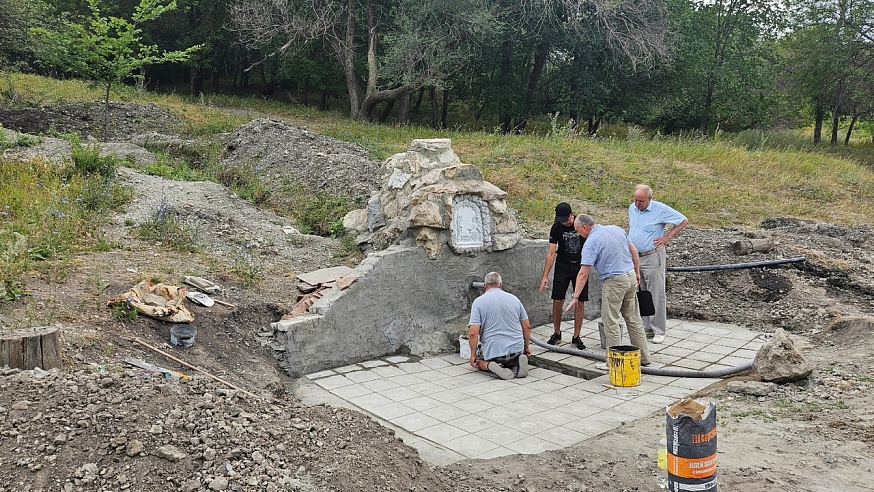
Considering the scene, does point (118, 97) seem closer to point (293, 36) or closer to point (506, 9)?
Answer: point (293, 36)

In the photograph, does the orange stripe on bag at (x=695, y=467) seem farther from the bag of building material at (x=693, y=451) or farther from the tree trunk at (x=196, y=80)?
the tree trunk at (x=196, y=80)

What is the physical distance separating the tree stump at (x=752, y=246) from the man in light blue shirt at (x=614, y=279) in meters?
3.97

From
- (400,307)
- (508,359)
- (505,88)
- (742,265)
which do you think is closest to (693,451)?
(508,359)

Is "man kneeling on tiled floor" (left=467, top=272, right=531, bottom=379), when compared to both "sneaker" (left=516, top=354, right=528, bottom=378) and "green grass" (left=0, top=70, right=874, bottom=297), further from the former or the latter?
"green grass" (left=0, top=70, right=874, bottom=297)

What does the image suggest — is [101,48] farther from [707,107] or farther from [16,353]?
[707,107]

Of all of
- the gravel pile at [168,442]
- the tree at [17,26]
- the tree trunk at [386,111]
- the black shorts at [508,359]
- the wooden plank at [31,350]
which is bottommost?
the black shorts at [508,359]

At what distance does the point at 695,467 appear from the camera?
3543 millimetres

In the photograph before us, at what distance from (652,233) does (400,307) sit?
3152mm

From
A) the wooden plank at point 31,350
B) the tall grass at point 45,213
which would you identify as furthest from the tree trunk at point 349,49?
the wooden plank at point 31,350

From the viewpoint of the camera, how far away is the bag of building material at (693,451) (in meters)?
3.53

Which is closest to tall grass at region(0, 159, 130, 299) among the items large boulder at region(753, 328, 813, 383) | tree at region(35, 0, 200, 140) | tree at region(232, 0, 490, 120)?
tree at region(35, 0, 200, 140)

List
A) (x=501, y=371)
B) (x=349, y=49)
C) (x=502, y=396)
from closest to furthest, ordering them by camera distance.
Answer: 1. (x=502, y=396)
2. (x=501, y=371)
3. (x=349, y=49)

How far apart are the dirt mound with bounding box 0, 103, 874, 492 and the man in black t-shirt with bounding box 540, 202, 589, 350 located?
2.05 m

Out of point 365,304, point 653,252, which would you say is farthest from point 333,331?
point 653,252
